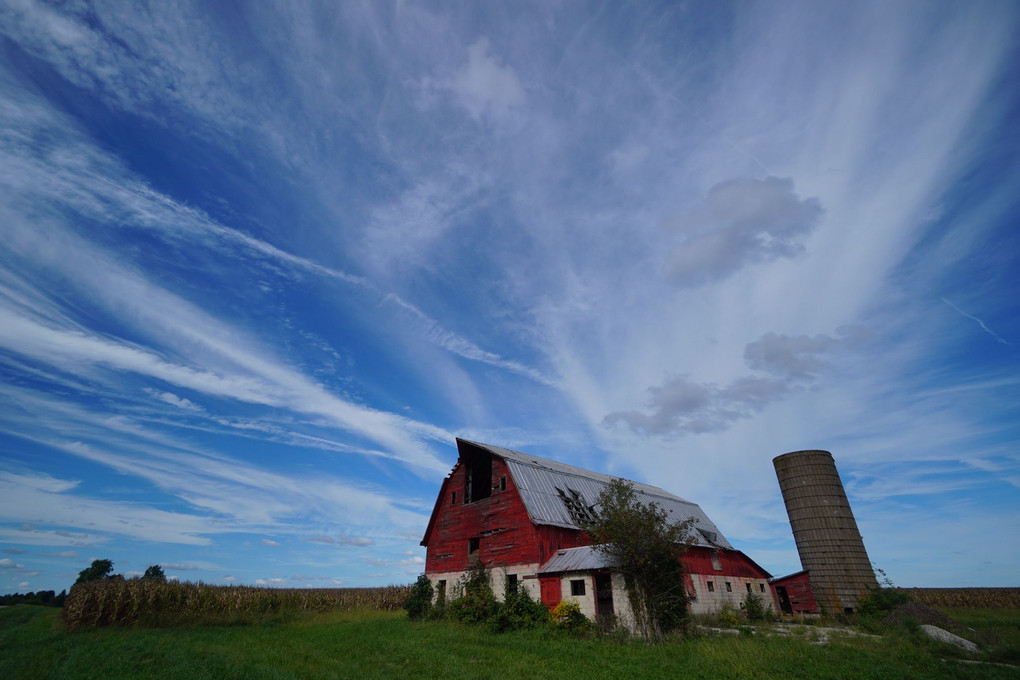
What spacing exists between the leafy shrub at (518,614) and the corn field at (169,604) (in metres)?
17.4

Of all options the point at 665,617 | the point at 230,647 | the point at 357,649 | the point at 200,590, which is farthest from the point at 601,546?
the point at 200,590

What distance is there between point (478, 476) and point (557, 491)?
5189 millimetres

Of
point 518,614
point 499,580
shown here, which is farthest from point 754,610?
point 518,614

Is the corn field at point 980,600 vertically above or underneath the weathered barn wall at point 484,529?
underneath

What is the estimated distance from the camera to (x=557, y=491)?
29.3m

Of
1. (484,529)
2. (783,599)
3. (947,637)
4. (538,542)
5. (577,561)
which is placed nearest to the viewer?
(947,637)

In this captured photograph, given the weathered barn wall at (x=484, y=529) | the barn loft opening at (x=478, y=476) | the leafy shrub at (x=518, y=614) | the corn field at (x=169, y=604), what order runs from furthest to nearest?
the barn loft opening at (x=478, y=476), the weathered barn wall at (x=484, y=529), the corn field at (x=169, y=604), the leafy shrub at (x=518, y=614)

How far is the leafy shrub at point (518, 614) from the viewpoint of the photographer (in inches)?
A: 817

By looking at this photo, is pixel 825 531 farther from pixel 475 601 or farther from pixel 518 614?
pixel 475 601

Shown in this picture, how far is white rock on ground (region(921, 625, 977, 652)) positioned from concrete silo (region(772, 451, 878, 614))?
831 cm

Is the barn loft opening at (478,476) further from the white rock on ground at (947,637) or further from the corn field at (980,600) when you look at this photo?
the corn field at (980,600)

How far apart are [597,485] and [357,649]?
69.4 feet

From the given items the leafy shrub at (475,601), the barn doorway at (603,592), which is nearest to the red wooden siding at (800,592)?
the barn doorway at (603,592)

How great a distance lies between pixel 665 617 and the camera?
60.3ft
